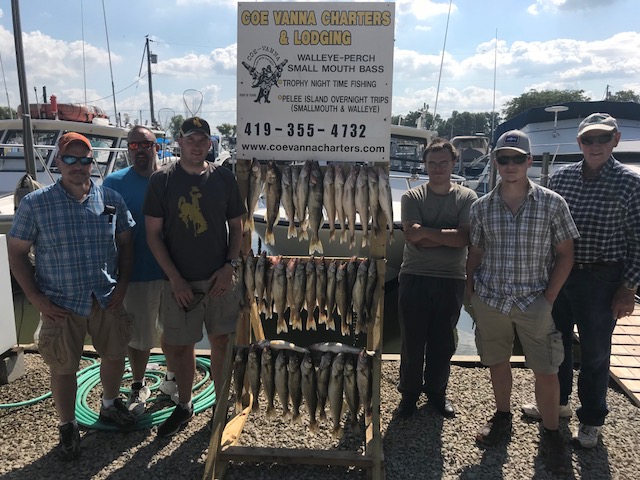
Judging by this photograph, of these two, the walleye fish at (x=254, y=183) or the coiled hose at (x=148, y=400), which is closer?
the walleye fish at (x=254, y=183)

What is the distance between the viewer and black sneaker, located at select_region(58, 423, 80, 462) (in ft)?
10.5

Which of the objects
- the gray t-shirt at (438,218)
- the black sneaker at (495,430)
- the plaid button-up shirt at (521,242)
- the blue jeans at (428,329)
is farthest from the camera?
the blue jeans at (428,329)

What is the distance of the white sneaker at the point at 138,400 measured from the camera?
3789 mm

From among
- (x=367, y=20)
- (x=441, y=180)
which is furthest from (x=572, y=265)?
(x=367, y=20)

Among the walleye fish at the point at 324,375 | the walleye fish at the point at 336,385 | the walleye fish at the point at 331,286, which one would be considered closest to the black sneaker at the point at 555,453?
the walleye fish at the point at 336,385

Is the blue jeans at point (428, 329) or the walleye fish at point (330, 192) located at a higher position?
the walleye fish at point (330, 192)

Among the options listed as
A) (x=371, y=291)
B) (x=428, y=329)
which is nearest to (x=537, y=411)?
(x=428, y=329)

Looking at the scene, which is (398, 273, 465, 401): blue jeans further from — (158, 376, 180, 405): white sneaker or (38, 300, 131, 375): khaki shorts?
(38, 300, 131, 375): khaki shorts

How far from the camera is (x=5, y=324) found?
4141 millimetres

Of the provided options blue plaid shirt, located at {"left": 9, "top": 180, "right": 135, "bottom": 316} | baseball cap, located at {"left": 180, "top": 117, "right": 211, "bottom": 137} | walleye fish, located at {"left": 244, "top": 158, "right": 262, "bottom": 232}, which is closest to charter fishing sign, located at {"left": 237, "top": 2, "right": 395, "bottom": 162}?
walleye fish, located at {"left": 244, "top": 158, "right": 262, "bottom": 232}

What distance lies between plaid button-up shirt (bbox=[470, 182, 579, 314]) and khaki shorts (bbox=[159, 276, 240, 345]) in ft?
5.60

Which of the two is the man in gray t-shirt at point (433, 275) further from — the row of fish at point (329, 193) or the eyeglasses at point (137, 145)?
the eyeglasses at point (137, 145)

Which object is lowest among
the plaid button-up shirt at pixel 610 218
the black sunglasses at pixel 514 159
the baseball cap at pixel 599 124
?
the plaid button-up shirt at pixel 610 218

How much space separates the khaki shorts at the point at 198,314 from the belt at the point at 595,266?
2331 millimetres
